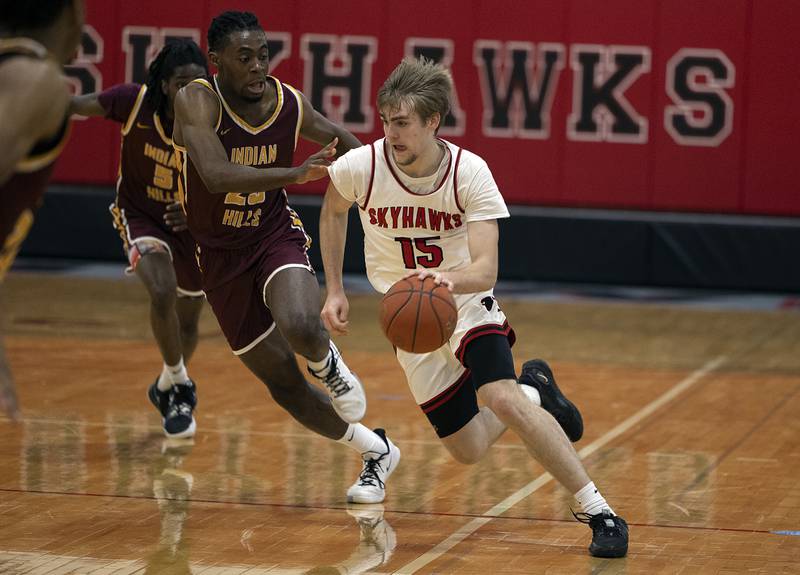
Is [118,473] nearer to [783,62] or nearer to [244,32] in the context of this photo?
[244,32]

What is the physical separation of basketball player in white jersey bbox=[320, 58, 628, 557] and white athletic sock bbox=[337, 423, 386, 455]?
0.56m

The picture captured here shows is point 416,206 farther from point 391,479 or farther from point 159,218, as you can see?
point 159,218

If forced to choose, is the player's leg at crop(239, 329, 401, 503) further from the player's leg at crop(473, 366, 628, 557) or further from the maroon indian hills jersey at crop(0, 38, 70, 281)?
the maroon indian hills jersey at crop(0, 38, 70, 281)

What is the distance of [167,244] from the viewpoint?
22.4 feet

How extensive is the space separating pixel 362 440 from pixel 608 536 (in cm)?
130

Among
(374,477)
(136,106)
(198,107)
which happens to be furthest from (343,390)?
(136,106)

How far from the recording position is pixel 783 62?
13.1 m

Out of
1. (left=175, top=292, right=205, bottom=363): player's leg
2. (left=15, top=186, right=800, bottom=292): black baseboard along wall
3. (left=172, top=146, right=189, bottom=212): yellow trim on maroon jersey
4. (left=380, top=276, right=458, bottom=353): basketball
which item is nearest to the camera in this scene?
(left=380, top=276, right=458, bottom=353): basketball

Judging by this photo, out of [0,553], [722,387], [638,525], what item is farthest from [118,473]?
[722,387]

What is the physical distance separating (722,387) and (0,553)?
206 inches

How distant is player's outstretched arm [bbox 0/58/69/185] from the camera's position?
298 cm

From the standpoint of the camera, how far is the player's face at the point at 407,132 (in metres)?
4.72

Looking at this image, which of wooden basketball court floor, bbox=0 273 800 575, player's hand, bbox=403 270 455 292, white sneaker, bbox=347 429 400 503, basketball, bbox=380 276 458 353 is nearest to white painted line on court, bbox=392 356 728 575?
wooden basketball court floor, bbox=0 273 800 575

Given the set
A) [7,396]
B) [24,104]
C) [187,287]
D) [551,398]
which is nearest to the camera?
[24,104]
